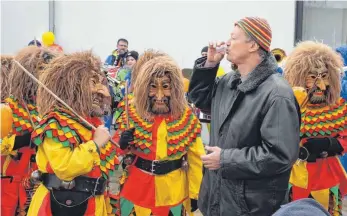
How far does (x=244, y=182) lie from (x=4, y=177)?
7.86ft

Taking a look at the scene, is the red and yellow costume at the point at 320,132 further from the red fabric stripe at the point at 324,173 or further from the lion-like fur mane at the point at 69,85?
the lion-like fur mane at the point at 69,85

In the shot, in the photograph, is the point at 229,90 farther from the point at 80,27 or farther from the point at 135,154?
the point at 80,27

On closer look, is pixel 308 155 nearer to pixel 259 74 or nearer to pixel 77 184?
pixel 259 74

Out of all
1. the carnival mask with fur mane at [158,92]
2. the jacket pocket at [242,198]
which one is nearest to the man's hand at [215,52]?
the jacket pocket at [242,198]

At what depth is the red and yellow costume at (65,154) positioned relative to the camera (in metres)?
3.09

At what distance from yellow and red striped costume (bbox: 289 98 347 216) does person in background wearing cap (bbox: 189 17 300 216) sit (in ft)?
4.97

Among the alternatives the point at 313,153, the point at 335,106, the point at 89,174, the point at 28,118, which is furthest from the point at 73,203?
the point at 335,106

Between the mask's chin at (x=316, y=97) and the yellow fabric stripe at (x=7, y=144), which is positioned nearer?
the yellow fabric stripe at (x=7, y=144)

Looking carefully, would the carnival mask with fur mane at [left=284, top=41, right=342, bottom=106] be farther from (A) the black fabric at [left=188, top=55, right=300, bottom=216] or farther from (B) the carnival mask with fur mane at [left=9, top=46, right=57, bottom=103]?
(B) the carnival mask with fur mane at [left=9, top=46, right=57, bottom=103]

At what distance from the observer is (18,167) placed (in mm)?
4305

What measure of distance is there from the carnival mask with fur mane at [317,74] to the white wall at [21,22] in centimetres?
770

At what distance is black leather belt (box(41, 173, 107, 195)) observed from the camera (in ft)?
10.7

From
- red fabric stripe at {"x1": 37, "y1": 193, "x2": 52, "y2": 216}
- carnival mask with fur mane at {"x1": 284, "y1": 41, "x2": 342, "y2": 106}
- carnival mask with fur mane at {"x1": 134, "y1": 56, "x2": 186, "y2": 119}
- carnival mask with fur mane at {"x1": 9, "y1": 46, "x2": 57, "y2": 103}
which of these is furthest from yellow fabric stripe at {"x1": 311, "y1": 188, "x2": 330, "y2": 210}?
carnival mask with fur mane at {"x1": 9, "y1": 46, "x2": 57, "y2": 103}

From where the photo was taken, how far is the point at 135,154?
3.98m
